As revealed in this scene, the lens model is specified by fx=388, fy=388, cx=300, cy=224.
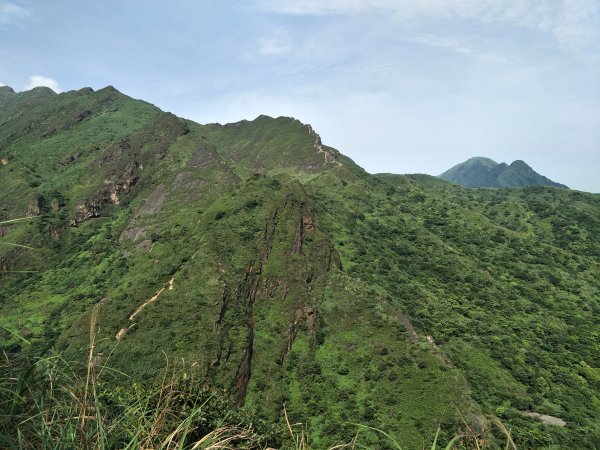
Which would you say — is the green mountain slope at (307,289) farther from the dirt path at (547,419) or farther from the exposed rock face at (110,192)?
the dirt path at (547,419)

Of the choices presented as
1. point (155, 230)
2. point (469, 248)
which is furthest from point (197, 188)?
point (469, 248)

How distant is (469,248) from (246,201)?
68.6 meters

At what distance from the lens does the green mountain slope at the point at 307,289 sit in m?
49.8

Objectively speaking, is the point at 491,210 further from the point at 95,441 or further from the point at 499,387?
the point at 95,441

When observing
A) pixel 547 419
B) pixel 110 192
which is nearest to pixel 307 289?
pixel 547 419

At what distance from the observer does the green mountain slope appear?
49750 mm

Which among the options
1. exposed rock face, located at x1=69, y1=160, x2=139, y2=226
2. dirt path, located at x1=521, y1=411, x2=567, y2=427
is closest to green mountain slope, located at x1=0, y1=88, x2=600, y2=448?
exposed rock face, located at x1=69, y1=160, x2=139, y2=226

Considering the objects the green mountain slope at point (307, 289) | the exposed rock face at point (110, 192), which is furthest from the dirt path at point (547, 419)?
the exposed rock face at point (110, 192)

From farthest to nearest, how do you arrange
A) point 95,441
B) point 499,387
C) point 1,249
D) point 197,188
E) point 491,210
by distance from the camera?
point 491,210 < point 197,188 < point 1,249 < point 499,387 < point 95,441

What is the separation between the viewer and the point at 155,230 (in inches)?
3403

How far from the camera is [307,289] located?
66938 millimetres

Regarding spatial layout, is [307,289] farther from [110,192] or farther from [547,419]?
[110,192]

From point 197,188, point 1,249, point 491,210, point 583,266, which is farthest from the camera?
point 491,210

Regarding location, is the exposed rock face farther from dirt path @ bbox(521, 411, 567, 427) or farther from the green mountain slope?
dirt path @ bbox(521, 411, 567, 427)
